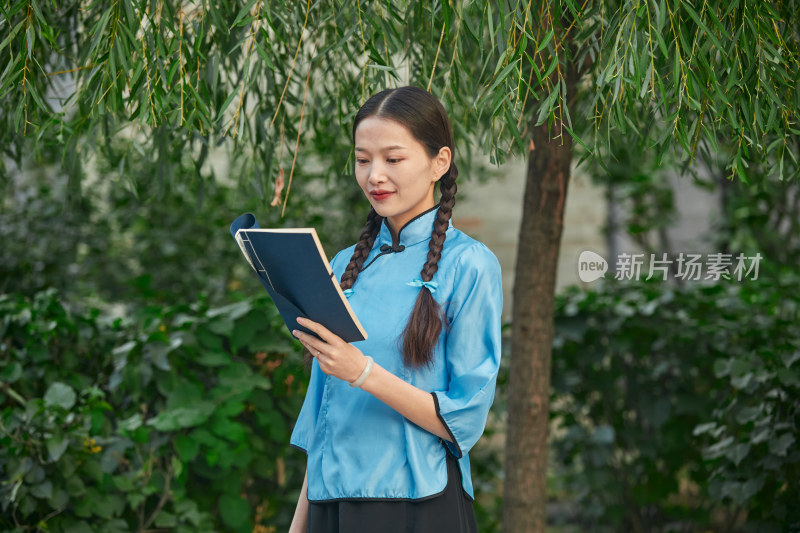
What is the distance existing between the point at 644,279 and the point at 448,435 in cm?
246

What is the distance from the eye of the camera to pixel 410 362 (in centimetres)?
148

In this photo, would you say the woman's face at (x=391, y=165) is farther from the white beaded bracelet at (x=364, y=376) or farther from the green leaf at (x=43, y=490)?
the green leaf at (x=43, y=490)

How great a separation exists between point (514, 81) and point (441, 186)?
1.30 ft

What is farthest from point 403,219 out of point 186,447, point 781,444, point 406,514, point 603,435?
point 603,435

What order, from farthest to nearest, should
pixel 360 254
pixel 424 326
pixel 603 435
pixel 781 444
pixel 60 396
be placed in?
pixel 603 435, pixel 781 444, pixel 60 396, pixel 360 254, pixel 424 326

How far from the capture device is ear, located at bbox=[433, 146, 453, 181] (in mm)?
1587

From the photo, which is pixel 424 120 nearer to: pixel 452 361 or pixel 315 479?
pixel 452 361

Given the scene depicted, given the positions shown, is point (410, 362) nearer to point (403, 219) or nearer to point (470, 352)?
point (470, 352)

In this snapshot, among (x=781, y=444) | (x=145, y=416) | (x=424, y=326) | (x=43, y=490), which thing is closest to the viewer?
(x=424, y=326)

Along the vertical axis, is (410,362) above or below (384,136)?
below

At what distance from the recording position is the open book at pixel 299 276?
130cm

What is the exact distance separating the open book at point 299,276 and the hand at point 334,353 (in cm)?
1

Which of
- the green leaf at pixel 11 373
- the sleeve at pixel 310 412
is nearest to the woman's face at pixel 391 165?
the sleeve at pixel 310 412

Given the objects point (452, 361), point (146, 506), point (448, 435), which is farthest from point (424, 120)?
point (146, 506)
